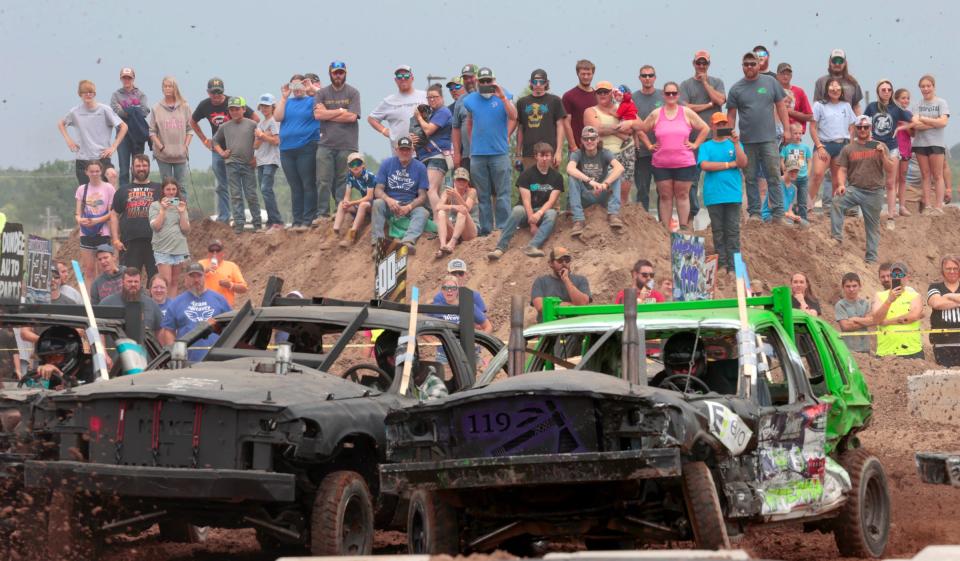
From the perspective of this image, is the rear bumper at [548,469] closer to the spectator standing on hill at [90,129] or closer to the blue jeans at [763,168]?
the blue jeans at [763,168]

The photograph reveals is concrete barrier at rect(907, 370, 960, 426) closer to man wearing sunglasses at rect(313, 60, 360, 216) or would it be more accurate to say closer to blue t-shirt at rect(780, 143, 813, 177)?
blue t-shirt at rect(780, 143, 813, 177)

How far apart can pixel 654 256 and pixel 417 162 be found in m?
3.18

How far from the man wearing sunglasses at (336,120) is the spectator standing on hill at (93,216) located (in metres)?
2.80

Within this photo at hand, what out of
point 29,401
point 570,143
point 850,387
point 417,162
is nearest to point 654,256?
point 570,143

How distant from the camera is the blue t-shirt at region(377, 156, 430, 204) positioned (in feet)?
65.8

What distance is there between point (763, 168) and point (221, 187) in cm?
807

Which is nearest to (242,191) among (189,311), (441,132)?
(441,132)

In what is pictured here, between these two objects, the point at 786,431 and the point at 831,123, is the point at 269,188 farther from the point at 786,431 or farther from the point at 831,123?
the point at 786,431

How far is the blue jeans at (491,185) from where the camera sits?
19.6m

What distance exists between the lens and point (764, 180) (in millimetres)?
21984

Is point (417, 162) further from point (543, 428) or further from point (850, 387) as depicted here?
point (543, 428)

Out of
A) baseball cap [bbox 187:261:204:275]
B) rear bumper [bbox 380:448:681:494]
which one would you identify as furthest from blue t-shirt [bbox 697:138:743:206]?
rear bumper [bbox 380:448:681:494]

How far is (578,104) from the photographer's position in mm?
19969

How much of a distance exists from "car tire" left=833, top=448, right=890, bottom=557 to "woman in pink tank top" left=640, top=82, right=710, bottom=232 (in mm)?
9383
